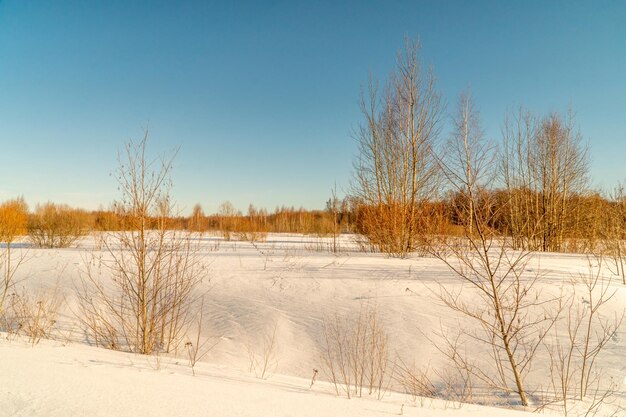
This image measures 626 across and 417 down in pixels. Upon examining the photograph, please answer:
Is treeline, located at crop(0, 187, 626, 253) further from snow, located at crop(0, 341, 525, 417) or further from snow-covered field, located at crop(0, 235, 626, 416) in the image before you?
snow, located at crop(0, 341, 525, 417)

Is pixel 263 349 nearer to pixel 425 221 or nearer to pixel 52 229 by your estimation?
pixel 425 221

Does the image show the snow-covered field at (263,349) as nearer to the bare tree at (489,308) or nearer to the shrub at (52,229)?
→ the bare tree at (489,308)

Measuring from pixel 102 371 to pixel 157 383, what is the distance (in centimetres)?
56

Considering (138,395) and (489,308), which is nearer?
(138,395)

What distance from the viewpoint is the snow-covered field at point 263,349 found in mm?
1997

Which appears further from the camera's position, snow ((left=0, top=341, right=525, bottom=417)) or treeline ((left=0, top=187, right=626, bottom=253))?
treeline ((left=0, top=187, right=626, bottom=253))

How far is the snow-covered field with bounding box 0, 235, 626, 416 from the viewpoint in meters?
2.00

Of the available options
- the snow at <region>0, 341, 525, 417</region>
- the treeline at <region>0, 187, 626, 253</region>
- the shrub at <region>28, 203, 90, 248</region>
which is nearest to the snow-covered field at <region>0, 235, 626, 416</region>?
the snow at <region>0, 341, 525, 417</region>

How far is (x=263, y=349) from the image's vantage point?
4.86m

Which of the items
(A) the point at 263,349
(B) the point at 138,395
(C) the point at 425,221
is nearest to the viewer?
(B) the point at 138,395

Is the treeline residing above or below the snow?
above

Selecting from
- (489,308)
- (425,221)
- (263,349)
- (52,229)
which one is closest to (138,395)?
(263,349)

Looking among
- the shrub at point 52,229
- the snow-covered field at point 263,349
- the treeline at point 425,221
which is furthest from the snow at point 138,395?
the shrub at point 52,229

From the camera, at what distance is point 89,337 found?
16.9 ft
